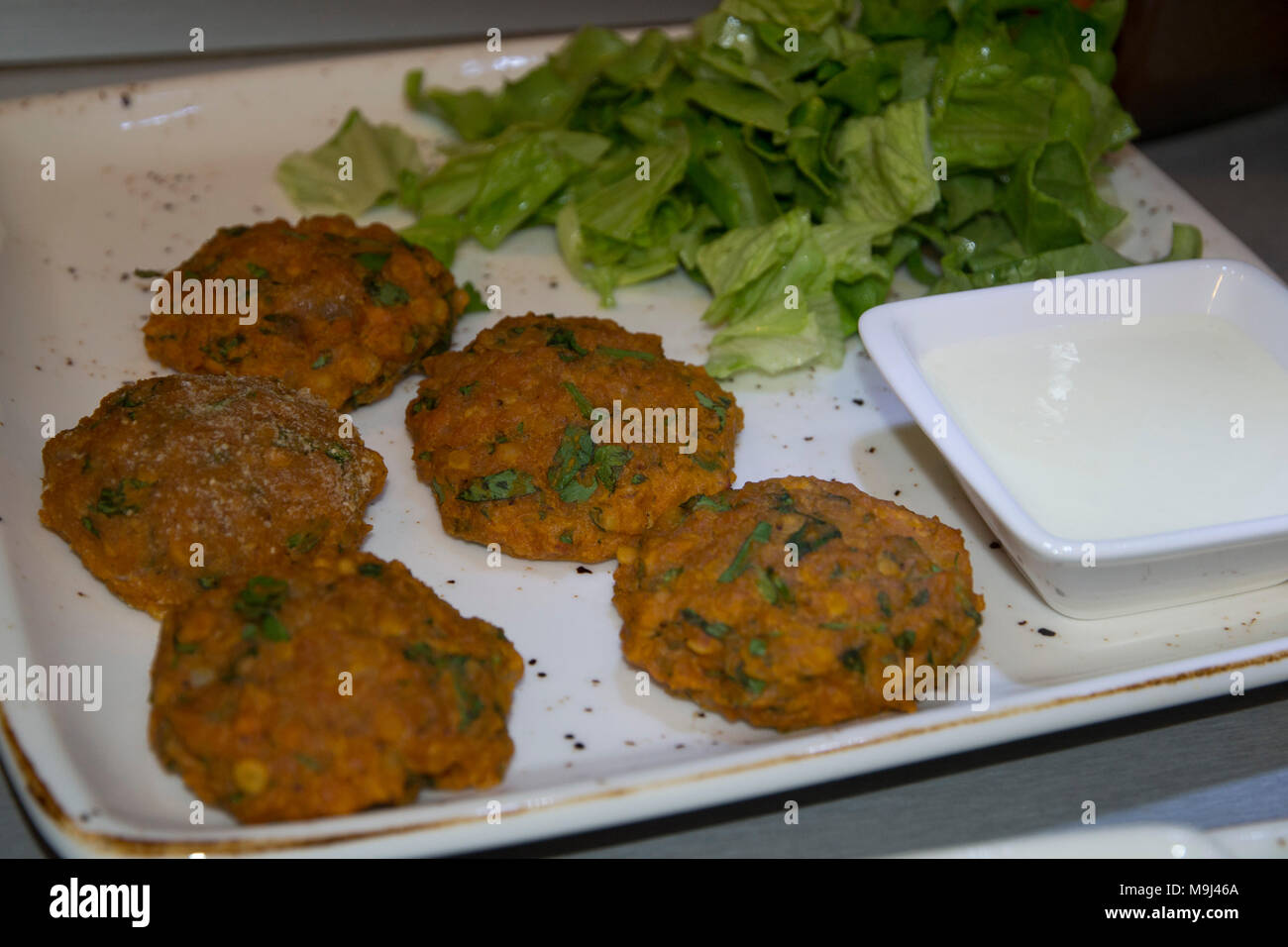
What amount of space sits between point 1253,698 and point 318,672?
6.72 ft

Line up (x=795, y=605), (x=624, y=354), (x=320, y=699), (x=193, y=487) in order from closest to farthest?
(x=320, y=699) < (x=795, y=605) < (x=193, y=487) < (x=624, y=354)

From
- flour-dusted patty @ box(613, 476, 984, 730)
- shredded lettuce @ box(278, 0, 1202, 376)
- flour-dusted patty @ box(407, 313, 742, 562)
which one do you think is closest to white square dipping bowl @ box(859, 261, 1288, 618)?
flour-dusted patty @ box(613, 476, 984, 730)

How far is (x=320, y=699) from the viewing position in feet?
7.20

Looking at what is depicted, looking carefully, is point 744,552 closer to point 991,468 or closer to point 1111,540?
point 991,468

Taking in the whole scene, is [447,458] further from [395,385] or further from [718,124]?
[718,124]

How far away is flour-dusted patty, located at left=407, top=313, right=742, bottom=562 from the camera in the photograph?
2855 mm

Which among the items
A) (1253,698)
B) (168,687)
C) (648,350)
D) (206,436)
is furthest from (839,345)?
(168,687)

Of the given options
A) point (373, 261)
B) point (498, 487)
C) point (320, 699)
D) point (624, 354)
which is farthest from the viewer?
point (373, 261)

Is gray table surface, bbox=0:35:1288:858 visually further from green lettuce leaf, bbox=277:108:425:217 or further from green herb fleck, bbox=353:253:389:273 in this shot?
green lettuce leaf, bbox=277:108:425:217

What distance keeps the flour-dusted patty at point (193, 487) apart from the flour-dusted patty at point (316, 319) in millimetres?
296

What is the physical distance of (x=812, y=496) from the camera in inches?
107

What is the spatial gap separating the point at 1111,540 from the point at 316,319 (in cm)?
204

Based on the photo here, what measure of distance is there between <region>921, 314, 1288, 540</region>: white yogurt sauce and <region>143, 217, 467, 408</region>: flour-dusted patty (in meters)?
1.39

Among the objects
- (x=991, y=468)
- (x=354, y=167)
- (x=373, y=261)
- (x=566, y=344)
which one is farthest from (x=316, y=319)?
(x=991, y=468)
